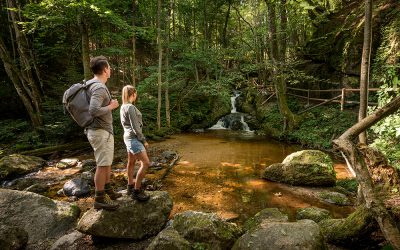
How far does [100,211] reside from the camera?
424cm

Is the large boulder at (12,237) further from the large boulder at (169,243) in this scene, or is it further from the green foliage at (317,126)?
the green foliage at (317,126)

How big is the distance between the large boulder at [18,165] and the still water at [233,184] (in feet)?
15.8

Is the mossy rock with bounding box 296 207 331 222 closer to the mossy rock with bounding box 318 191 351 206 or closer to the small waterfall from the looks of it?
the mossy rock with bounding box 318 191 351 206

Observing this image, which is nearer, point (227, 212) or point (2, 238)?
point (2, 238)

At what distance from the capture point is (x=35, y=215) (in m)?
4.76

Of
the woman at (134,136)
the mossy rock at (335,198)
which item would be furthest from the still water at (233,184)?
the woman at (134,136)

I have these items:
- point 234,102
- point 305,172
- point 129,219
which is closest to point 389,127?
point 305,172

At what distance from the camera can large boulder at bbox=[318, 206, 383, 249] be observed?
11.4ft

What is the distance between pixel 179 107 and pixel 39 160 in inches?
398

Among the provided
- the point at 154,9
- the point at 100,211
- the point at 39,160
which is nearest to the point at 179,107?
the point at 154,9

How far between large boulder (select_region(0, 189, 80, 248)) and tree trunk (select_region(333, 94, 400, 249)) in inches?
180

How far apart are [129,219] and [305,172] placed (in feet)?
17.3

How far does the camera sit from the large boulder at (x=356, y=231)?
3.47m

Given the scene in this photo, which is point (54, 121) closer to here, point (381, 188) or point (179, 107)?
point (179, 107)
